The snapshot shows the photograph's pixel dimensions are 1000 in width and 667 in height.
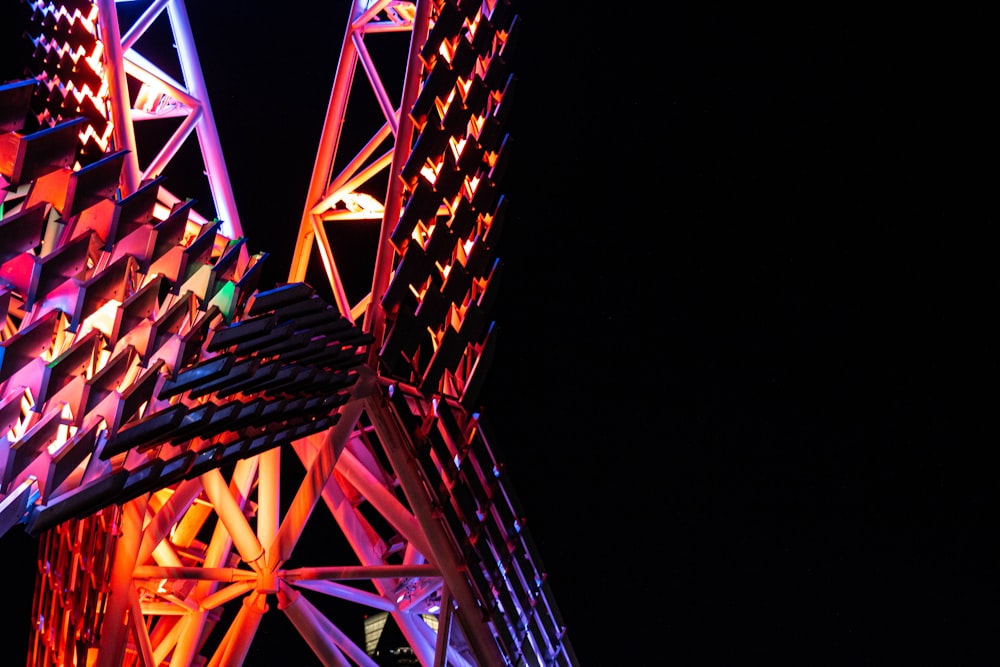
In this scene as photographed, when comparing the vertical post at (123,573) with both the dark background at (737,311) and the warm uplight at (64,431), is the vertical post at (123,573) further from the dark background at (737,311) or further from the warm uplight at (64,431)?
the dark background at (737,311)

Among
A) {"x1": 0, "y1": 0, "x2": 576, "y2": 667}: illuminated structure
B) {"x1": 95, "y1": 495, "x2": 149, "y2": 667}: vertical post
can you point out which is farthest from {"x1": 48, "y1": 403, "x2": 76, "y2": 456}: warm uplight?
{"x1": 95, "y1": 495, "x2": 149, "y2": 667}: vertical post

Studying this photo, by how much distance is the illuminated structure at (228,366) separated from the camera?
5.26m

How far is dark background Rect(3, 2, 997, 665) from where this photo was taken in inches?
658

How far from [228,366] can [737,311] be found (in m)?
12.0

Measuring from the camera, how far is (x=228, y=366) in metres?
6.62

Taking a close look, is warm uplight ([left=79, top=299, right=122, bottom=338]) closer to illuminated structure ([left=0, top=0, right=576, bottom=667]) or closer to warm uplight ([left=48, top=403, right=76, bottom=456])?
illuminated structure ([left=0, top=0, right=576, bottom=667])

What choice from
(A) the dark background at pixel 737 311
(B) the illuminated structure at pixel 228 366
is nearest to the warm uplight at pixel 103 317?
(B) the illuminated structure at pixel 228 366

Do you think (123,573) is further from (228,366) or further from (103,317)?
(103,317)

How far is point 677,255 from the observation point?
58.3 feet

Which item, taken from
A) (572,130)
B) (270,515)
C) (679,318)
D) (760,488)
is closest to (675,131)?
(572,130)

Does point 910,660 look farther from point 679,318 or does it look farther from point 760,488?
point 679,318

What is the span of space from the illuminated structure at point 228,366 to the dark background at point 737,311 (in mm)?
5319

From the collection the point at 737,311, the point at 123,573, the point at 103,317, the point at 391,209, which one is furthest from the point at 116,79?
the point at 737,311

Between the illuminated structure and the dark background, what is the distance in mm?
5319
